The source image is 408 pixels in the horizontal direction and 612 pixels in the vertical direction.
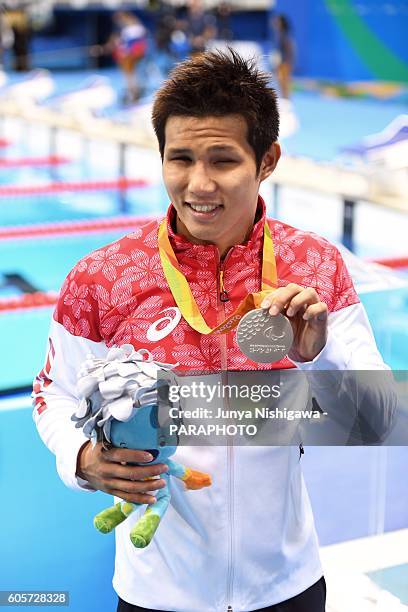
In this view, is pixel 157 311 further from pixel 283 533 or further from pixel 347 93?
pixel 347 93

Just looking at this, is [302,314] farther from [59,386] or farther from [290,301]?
[59,386]

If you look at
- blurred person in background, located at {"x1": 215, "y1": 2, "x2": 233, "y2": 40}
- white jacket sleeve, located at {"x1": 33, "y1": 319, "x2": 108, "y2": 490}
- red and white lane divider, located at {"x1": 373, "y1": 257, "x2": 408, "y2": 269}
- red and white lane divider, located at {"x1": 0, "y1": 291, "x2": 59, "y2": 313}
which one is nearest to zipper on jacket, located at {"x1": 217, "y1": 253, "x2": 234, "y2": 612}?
white jacket sleeve, located at {"x1": 33, "y1": 319, "x2": 108, "y2": 490}

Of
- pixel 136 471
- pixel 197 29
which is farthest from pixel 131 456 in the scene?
pixel 197 29

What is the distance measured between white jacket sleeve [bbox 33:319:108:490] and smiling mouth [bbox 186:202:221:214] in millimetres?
291

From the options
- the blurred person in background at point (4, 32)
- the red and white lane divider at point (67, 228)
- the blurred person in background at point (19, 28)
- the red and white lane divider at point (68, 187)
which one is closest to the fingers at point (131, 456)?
the red and white lane divider at point (67, 228)

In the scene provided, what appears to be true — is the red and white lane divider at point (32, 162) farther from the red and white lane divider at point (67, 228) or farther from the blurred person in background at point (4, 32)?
the blurred person in background at point (4, 32)

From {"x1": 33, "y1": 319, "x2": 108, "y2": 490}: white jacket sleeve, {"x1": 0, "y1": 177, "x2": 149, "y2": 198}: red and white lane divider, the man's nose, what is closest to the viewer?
the man's nose

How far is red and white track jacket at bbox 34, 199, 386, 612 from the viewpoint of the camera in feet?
4.96

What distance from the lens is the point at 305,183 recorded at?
225 inches

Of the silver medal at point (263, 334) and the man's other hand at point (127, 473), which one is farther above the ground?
the silver medal at point (263, 334)

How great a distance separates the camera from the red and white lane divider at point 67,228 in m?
7.40

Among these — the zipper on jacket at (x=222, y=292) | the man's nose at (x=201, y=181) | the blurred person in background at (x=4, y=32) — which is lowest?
the blurred person in background at (x=4, y=32)

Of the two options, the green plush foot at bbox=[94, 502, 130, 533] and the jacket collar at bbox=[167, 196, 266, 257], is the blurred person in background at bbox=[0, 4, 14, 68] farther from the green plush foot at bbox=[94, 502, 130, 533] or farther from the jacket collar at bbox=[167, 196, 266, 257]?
the green plush foot at bbox=[94, 502, 130, 533]

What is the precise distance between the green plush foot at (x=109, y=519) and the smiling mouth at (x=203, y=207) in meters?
0.47
